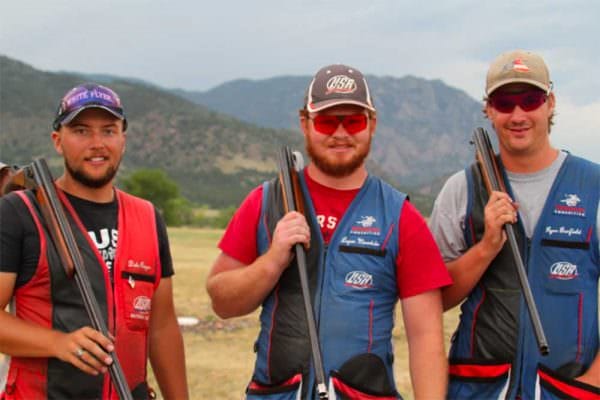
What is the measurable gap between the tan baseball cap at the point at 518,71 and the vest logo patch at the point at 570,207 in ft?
2.02

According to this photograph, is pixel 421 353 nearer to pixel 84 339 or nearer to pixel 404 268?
pixel 404 268

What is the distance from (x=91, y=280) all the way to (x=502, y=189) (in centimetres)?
231

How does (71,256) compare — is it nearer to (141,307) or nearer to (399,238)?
(141,307)

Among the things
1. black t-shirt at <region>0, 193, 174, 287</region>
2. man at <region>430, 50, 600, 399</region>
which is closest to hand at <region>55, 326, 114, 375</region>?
black t-shirt at <region>0, 193, 174, 287</region>

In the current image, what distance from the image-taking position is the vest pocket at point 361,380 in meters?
3.71

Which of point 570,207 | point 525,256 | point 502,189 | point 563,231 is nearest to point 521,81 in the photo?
point 502,189

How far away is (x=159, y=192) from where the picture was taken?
85188 mm

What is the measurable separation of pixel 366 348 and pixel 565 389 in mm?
1154

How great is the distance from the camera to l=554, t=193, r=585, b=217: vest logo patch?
411 centimetres

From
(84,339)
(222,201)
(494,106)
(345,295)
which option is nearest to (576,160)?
(494,106)

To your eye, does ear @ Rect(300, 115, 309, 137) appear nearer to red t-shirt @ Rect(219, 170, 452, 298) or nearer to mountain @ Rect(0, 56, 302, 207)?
red t-shirt @ Rect(219, 170, 452, 298)

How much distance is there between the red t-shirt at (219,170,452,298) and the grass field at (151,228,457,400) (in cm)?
643

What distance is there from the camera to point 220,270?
3926 mm

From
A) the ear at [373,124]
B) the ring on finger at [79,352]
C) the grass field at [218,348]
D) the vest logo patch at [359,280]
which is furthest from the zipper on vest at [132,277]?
the grass field at [218,348]
